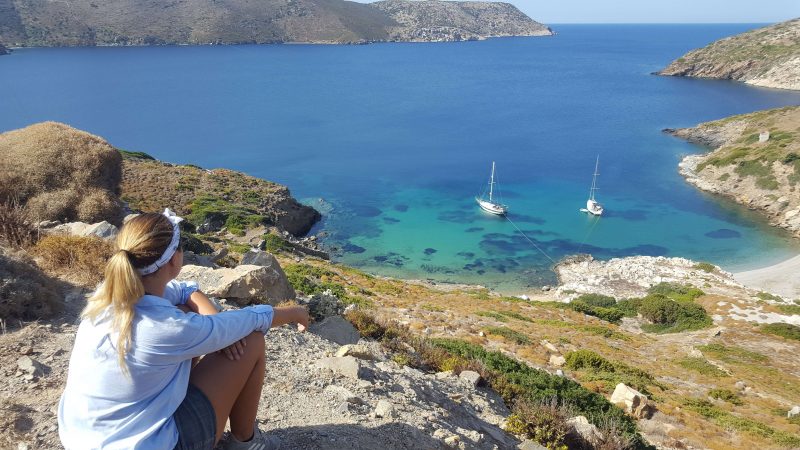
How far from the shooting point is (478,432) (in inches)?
254

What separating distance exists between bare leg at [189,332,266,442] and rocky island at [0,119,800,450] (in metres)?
1.00

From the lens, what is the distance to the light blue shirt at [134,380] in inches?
122

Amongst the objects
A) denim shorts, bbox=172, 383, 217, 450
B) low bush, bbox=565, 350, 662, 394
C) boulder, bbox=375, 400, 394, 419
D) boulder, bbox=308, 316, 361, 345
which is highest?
denim shorts, bbox=172, 383, 217, 450

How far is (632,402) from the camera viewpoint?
36.7 ft

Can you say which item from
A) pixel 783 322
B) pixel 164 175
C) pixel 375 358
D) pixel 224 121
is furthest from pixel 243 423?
pixel 224 121

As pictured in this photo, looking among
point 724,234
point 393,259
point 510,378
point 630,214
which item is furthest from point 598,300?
point 630,214

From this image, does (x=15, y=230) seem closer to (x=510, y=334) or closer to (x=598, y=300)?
(x=510, y=334)

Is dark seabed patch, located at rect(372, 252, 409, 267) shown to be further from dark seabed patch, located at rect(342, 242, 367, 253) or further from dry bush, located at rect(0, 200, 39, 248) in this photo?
dry bush, located at rect(0, 200, 39, 248)

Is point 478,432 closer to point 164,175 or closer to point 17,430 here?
point 17,430

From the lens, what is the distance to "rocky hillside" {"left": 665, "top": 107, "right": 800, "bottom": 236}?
46.5 metres

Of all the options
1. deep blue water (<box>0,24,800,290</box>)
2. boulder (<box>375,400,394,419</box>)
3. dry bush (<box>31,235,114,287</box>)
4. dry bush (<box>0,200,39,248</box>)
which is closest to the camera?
boulder (<box>375,400,394,419</box>)

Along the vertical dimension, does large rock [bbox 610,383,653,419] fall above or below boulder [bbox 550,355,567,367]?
above

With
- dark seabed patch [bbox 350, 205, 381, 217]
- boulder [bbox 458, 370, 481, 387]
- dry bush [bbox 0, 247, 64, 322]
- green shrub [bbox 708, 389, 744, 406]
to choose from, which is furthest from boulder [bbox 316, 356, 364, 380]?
dark seabed patch [bbox 350, 205, 381, 217]

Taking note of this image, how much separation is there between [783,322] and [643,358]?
11.7 m
